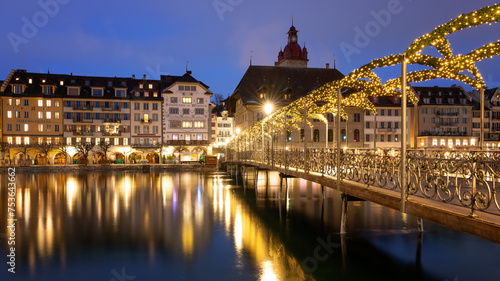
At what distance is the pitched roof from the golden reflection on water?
28978mm

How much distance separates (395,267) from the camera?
42.9 ft

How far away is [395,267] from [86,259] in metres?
10.6

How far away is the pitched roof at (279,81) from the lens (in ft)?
201

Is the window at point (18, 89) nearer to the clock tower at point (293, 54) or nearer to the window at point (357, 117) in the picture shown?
the clock tower at point (293, 54)

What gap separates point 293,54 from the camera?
73312mm

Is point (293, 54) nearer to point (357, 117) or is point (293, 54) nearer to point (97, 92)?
point (357, 117)

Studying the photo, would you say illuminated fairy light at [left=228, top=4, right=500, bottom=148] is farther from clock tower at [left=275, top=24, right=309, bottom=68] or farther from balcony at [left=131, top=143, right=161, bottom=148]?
clock tower at [left=275, top=24, right=309, bottom=68]

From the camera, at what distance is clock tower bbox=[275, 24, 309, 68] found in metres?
71.6

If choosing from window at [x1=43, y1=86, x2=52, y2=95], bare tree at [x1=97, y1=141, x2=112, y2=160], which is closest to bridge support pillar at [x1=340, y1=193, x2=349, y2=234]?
bare tree at [x1=97, y1=141, x2=112, y2=160]

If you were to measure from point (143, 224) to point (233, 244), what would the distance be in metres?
6.26

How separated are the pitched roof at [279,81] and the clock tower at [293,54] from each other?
14.1 feet

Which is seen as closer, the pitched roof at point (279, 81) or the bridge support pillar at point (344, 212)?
the bridge support pillar at point (344, 212)

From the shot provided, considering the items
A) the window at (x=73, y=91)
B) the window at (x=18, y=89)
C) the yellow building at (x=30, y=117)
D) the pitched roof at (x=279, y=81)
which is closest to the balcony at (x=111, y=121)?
the window at (x=73, y=91)

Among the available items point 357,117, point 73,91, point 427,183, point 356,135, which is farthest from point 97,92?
point 427,183
